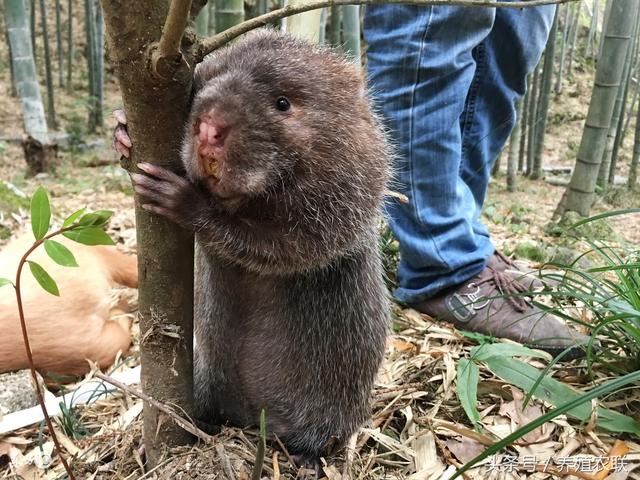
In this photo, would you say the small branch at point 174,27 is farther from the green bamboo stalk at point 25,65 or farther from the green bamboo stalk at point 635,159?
the green bamboo stalk at point 635,159

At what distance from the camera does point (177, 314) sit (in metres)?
1.50

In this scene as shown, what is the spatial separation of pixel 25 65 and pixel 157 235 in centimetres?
824

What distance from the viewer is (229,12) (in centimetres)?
337

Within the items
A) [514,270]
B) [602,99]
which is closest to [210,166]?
[514,270]

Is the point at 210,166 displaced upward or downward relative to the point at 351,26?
downward

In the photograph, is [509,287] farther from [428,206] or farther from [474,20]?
[474,20]

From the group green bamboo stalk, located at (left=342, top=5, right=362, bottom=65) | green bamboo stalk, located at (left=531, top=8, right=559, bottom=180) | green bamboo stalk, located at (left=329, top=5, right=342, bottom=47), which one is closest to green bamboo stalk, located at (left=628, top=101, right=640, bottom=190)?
green bamboo stalk, located at (left=531, top=8, right=559, bottom=180)

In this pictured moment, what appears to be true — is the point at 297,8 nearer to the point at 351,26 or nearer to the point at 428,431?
the point at 428,431

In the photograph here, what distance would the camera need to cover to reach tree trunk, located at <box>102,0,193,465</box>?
3.90ft

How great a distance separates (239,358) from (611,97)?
533 cm

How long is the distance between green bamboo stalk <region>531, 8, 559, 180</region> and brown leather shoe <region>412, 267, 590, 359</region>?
497 centimetres

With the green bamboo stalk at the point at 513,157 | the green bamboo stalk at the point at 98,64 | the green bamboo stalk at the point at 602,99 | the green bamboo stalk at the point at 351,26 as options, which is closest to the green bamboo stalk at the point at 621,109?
the green bamboo stalk at the point at 513,157

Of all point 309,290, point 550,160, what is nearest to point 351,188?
point 309,290

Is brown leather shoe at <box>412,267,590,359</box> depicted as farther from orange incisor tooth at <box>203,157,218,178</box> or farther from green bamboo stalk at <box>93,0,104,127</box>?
green bamboo stalk at <box>93,0,104,127</box>
